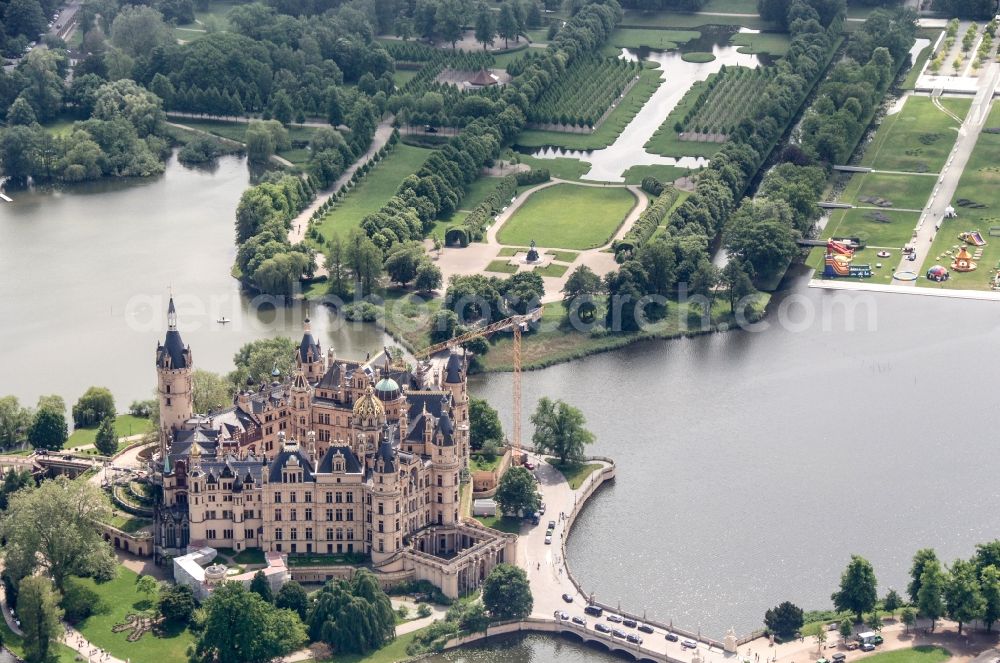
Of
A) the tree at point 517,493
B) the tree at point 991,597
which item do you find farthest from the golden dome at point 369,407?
the tree at point 991,597

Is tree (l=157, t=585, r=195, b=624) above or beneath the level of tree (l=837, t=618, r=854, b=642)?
above

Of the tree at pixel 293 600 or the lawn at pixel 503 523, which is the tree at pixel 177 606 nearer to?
the tree at pixel 293 600

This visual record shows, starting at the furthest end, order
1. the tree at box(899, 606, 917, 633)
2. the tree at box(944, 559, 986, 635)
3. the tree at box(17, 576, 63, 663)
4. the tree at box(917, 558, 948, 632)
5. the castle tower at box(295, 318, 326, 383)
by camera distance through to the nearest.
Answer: the castle tower at box(295, 318, 326, 383), the tree at box(899, 606, 917, 633), the tree at box(917, 558, 948, 632), the tree at box(944, 559, 986, 635), the tree at box(17, 576, 63, 663)

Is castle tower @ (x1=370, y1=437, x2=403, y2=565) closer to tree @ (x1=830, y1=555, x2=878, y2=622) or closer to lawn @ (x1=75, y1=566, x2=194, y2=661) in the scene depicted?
lawn @ (x1=75, y1=566, x2=194, y2=661)

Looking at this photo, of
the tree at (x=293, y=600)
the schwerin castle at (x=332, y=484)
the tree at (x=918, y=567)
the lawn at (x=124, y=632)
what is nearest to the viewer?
the lawn at (x=124, y=632)

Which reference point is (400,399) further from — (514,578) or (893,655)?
(893,655)

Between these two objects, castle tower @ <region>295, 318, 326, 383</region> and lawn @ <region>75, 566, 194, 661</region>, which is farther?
castle tower @ <region>295, 318, 326, 383</region>

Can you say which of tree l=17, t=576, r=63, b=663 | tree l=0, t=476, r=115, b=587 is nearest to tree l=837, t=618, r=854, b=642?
tree l=0, t=476, r=115, b=587
